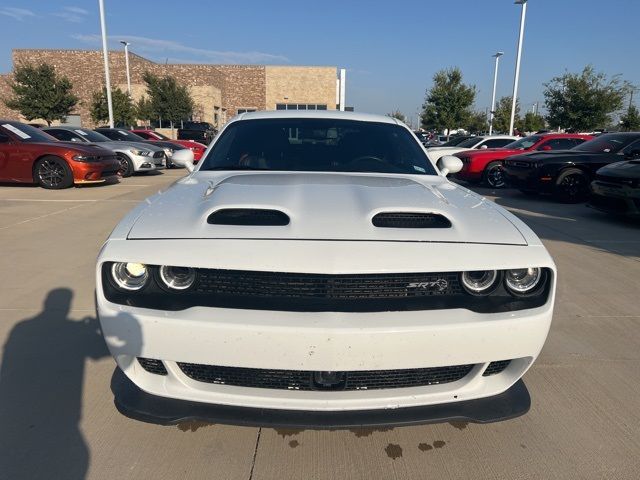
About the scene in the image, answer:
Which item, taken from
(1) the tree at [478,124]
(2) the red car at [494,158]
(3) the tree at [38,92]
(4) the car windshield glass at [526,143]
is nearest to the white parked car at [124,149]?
(2) the red car at [494,158]

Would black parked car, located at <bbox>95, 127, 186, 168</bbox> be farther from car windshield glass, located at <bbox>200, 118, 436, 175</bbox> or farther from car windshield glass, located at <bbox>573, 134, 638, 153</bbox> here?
car windshield glass, located at <bbox>200, 118, 436, 175</bbox>

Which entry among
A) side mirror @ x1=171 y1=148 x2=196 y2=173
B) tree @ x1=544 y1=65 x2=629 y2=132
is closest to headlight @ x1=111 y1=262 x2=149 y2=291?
side mirror @ x1=171 y1=148 x2=196 y2=173

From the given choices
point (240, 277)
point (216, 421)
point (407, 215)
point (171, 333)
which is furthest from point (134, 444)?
point (407, 215)

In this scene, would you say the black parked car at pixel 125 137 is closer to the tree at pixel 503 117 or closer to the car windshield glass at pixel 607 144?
the car windshield glass at pixel 607 144

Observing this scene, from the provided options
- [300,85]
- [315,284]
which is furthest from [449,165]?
[300,85]

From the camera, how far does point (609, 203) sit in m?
7.39

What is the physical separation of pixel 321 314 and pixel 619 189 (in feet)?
23.4

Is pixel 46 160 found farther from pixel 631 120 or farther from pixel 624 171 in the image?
pixel 631 120

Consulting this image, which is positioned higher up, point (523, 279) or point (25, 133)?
point (25, 133)

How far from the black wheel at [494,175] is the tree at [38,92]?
86.3ft

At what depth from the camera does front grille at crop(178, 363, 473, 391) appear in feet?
6.03

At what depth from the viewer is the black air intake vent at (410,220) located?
6.61 ft

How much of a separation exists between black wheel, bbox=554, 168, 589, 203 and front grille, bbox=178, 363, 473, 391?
355 inches

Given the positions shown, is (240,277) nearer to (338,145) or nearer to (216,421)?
(216,421)
